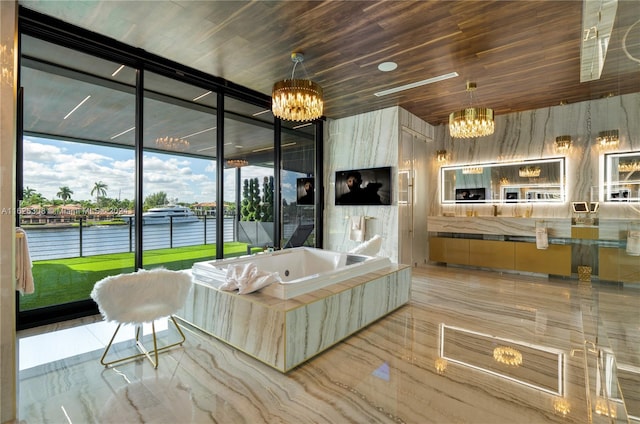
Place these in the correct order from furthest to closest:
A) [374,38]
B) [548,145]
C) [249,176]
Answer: [548,145] < [249,176] < [374,38]

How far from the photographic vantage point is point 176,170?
4.13 meters

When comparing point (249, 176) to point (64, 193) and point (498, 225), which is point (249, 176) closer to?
point (64, 193)

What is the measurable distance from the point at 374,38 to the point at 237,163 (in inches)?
106

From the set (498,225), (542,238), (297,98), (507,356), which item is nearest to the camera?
(507,356)

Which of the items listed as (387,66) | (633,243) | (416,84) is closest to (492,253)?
(633,243)

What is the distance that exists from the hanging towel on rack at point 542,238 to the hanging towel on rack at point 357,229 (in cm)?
302

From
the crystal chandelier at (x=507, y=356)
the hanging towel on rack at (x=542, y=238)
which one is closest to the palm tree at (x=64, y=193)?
the crystal chandelier at (x=507, y=356)

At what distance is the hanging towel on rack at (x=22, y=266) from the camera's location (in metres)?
2.19

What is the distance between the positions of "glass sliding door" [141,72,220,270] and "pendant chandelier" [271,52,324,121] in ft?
5.68

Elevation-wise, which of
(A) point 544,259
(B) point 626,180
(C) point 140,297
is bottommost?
(A) point 544,259

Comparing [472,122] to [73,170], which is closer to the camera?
[73,170]

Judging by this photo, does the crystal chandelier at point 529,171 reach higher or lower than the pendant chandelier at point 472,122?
lower

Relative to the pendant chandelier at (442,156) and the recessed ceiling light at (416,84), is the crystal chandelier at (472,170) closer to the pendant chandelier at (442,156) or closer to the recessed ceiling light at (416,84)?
the pendant chandelier at (442,156)

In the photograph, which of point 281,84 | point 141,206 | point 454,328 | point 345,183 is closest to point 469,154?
point 345,183
